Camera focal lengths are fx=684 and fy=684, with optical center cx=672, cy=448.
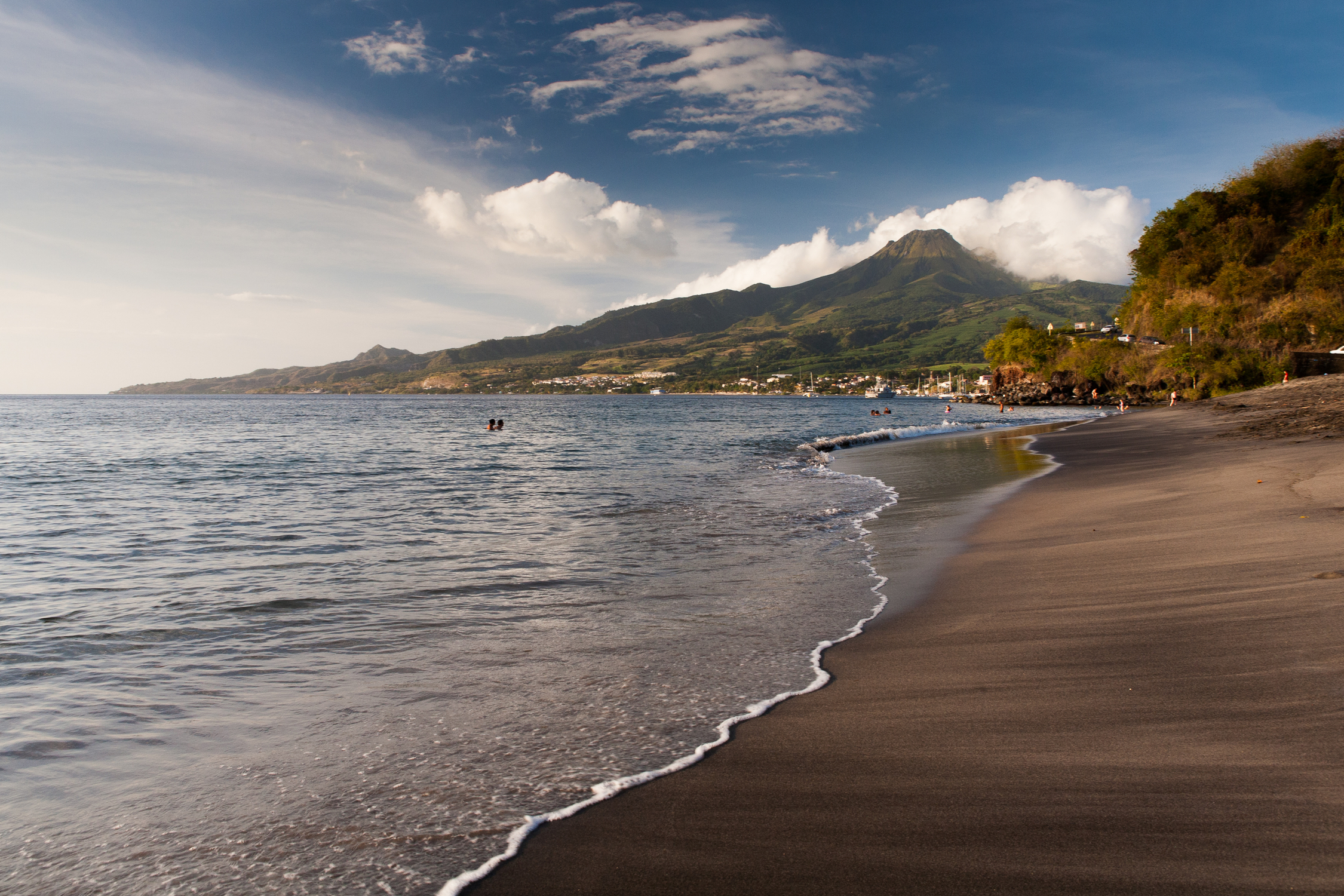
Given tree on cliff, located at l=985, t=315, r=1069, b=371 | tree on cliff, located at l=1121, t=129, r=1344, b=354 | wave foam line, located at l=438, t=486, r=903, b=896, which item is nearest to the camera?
wave foam line, located at l=438, t=486, r=903, b=896

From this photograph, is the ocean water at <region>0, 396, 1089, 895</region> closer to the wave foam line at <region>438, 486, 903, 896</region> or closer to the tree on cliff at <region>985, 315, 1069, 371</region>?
the wave foam line at <region>438, 486, 903, 896</region>

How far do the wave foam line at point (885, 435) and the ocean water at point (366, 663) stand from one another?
66.4ft

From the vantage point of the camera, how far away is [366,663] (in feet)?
22.1

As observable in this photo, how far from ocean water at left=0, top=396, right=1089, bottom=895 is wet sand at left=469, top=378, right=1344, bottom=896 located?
0.59m

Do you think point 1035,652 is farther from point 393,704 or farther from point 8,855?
point 8,855

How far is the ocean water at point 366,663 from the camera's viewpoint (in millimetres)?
3834

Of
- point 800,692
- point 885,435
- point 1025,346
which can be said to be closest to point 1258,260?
point 1025,346

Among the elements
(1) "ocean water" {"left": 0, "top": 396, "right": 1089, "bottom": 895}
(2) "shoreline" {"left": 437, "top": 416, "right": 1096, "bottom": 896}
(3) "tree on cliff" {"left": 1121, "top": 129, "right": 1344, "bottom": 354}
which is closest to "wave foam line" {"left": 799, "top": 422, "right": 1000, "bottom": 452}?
(2) "shoreline" {"left": 437, "top": 416, "right": 1096, "bottom": 896}

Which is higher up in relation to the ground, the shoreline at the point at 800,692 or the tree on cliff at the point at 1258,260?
the tree on cliff at the point at 1258,260

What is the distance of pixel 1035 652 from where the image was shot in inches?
237

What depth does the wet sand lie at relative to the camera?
311cm

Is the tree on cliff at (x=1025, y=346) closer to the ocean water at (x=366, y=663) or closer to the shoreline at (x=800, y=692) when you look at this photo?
the shoreline at (x=800, y=692)

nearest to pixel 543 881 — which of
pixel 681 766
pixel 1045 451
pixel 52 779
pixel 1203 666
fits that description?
pixel 681 766

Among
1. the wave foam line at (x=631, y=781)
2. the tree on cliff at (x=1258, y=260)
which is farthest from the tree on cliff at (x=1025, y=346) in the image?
the wave foam line at (x=631, y=781)
